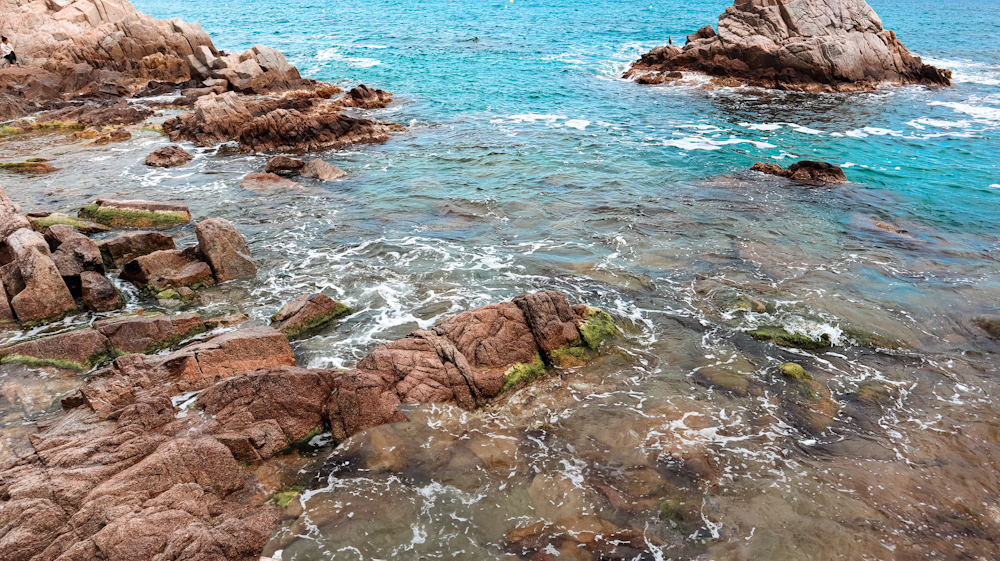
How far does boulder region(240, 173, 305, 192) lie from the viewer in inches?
837

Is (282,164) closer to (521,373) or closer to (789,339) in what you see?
(521,373)

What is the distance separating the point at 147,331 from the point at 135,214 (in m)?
8.20

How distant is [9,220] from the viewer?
1422cm

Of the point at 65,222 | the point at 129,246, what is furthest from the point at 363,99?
the point at 129,246

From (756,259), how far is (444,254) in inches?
349

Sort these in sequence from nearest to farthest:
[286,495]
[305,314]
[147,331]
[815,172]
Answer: [286,495] < [147,331] < [305,314] < [815,172]

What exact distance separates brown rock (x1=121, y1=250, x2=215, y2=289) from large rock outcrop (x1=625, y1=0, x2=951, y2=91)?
3624cm

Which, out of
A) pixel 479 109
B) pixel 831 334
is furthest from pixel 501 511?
pixel 479 109

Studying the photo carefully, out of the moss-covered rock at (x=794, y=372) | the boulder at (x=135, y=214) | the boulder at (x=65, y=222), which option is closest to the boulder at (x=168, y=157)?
the boulder at (x=135, y=214)

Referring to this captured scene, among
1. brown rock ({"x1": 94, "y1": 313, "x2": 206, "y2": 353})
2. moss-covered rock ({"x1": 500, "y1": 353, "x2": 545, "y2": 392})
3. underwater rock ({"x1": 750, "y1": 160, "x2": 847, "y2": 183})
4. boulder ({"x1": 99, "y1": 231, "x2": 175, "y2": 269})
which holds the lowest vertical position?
moss-covered rock ({"x1": 500, "y1": 353, "x2": 545, "y2": 392})

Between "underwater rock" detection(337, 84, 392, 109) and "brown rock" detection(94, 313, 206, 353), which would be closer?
"brown rock" detection(94, 313, 206, 353)

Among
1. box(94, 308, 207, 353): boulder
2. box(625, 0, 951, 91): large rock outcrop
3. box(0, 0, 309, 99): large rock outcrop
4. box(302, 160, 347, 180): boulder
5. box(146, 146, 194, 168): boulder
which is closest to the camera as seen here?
box(94, 308, 207, 353): boulder

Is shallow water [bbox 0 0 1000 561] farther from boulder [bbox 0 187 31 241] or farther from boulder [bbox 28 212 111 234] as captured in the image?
boulder [bbox 0 187 31 241]

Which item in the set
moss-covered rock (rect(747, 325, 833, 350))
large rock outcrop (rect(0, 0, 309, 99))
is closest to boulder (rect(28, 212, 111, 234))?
moss-covered rock (rect(747, 325, 833, 350))
